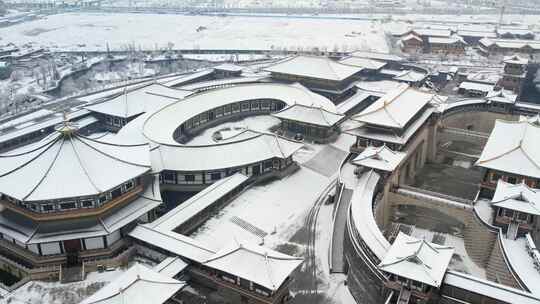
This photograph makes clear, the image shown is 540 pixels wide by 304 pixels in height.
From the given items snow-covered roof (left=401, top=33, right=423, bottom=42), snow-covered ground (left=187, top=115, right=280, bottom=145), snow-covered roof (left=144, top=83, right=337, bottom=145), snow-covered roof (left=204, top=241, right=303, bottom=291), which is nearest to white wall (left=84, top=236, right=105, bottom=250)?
snow-covered roof (left=204, top=241, right=303, bottom=291)

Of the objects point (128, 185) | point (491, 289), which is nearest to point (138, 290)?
point (128, 185)

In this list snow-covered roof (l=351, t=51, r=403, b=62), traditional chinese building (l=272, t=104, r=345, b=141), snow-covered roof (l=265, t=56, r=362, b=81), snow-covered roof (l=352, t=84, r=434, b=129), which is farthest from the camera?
snow-covered roof (l=351, t=51, r=403, b=62)

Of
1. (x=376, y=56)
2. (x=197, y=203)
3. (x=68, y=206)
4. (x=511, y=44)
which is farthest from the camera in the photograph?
(x=511, y=44)

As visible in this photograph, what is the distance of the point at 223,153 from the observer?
44969 mm

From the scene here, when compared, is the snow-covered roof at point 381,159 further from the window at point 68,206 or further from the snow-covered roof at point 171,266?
the window at point 68,206

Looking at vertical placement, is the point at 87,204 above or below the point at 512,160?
below

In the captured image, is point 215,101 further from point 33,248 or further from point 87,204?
point 33,248

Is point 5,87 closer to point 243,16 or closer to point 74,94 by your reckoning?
point 74,94

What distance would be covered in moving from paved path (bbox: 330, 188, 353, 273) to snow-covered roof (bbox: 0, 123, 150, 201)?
17247 mm

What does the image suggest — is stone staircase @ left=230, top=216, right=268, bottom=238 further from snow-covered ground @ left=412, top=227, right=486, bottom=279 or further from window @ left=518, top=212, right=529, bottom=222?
window @ left=518, top=212, right=529, bottom=222

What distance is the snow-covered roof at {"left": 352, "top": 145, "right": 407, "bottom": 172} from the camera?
39000mm

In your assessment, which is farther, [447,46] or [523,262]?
[447,46]

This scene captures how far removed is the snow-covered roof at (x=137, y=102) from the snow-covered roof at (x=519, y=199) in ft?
143

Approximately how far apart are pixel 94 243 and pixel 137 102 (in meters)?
31.1
